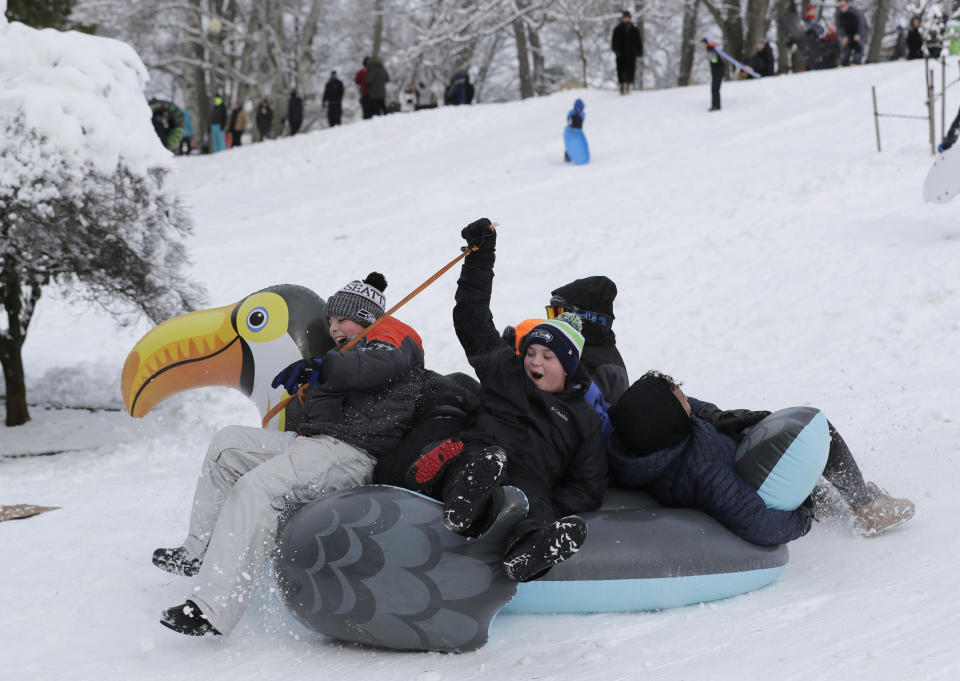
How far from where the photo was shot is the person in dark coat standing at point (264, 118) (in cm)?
2362

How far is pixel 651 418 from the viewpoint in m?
4.20

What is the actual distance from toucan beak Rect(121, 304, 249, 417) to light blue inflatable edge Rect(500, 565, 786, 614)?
8.03ft

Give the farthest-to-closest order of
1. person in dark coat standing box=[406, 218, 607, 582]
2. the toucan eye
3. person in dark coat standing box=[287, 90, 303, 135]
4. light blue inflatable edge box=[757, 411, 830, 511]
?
person in dark coat standing box=[287, 90, 303, 135] → the toucan eye → light blue inflatable edge box=[757, 411, 830, 511] → person in dark coat standing box=[406, 218, 607, 582]

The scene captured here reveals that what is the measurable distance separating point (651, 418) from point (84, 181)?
5175mm

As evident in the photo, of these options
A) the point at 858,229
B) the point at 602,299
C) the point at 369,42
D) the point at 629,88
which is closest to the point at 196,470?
the point at 602,299

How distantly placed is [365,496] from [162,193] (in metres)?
5.09

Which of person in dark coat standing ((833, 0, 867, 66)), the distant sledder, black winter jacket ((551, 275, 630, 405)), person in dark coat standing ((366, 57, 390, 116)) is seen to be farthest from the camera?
person in dark coat standing ((366, 57, 390, 116))

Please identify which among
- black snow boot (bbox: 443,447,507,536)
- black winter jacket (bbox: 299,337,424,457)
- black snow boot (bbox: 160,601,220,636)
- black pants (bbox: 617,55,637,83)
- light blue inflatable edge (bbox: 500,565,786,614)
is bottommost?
light blue inflatable edge (bbox: 500,565,786,614)

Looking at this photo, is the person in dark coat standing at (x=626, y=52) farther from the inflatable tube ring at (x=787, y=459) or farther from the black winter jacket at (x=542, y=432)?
the black winter jacket at (x=542, y=432)

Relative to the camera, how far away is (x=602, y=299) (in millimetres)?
5320

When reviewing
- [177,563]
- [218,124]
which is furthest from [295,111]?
[177,563]

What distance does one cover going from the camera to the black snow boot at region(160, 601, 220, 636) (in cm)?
354

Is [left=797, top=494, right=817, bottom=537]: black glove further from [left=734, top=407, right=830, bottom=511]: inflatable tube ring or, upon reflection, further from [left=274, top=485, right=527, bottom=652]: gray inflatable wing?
[left=274, top=485, right=527, bottom=652]: gray inflatable wing

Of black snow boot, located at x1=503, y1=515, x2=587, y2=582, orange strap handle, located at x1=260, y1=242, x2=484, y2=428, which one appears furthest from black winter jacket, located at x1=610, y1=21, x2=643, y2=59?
black snow boot, located at x1=503, y1=515, x2=587, y2=582
